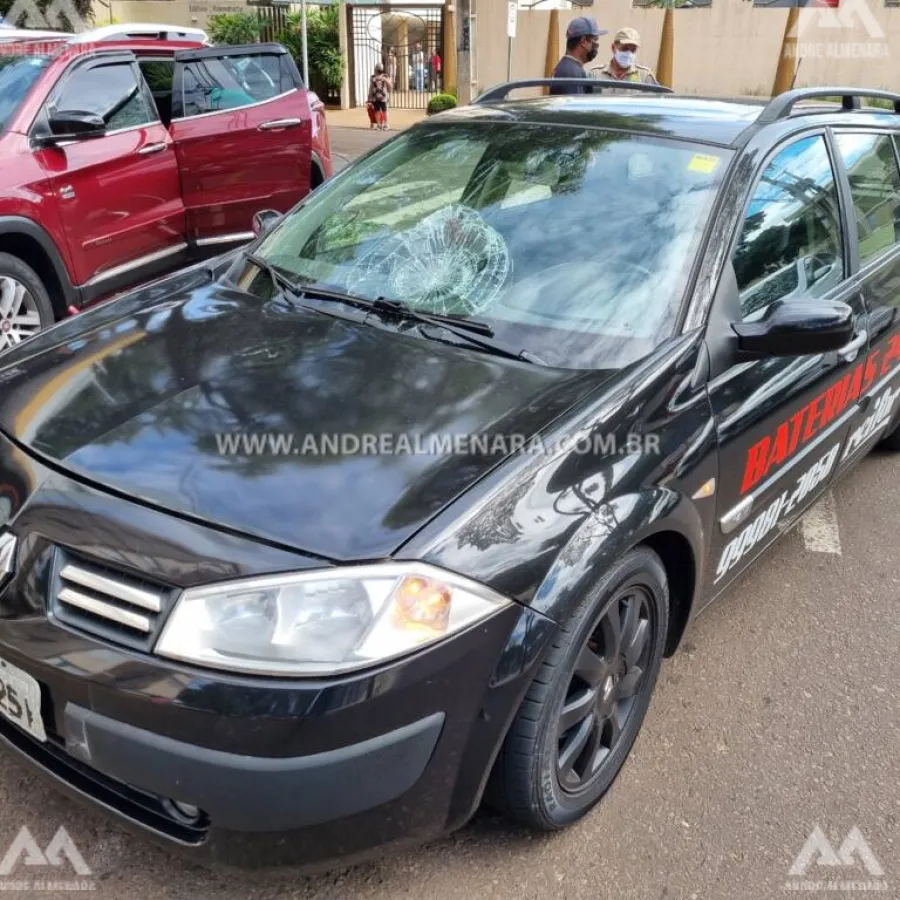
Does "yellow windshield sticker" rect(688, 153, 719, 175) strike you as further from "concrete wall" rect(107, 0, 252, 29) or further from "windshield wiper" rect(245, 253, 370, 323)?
"concrete wall" rect(107, 0, 252, 29)

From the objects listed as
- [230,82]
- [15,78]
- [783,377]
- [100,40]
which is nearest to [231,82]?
[230,82]

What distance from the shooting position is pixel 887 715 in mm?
2682

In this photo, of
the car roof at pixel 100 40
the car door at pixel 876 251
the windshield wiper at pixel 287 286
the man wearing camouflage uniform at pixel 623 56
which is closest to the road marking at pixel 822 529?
the car door at pixel 876 251

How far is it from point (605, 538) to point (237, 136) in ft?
16.2

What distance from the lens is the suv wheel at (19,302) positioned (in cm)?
430

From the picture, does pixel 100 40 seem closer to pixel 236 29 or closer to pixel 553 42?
pixel 553 42

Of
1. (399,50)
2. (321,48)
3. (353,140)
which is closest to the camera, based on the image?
(353,140)

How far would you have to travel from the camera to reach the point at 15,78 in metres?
4.79

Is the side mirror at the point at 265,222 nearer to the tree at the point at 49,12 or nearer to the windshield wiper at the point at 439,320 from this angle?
the windshield wiper at the point at 439,320

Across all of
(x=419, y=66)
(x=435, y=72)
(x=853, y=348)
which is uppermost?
(x=853, y=348)

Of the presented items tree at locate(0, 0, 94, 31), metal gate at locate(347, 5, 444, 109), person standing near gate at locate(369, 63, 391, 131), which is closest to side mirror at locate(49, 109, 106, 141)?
person standing near gate at locate(369, 63, 391, 131)

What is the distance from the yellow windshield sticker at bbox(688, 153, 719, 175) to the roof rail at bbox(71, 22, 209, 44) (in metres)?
4.01

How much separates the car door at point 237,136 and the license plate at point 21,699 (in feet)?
14.5

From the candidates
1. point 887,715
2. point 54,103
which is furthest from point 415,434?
point 54,103
